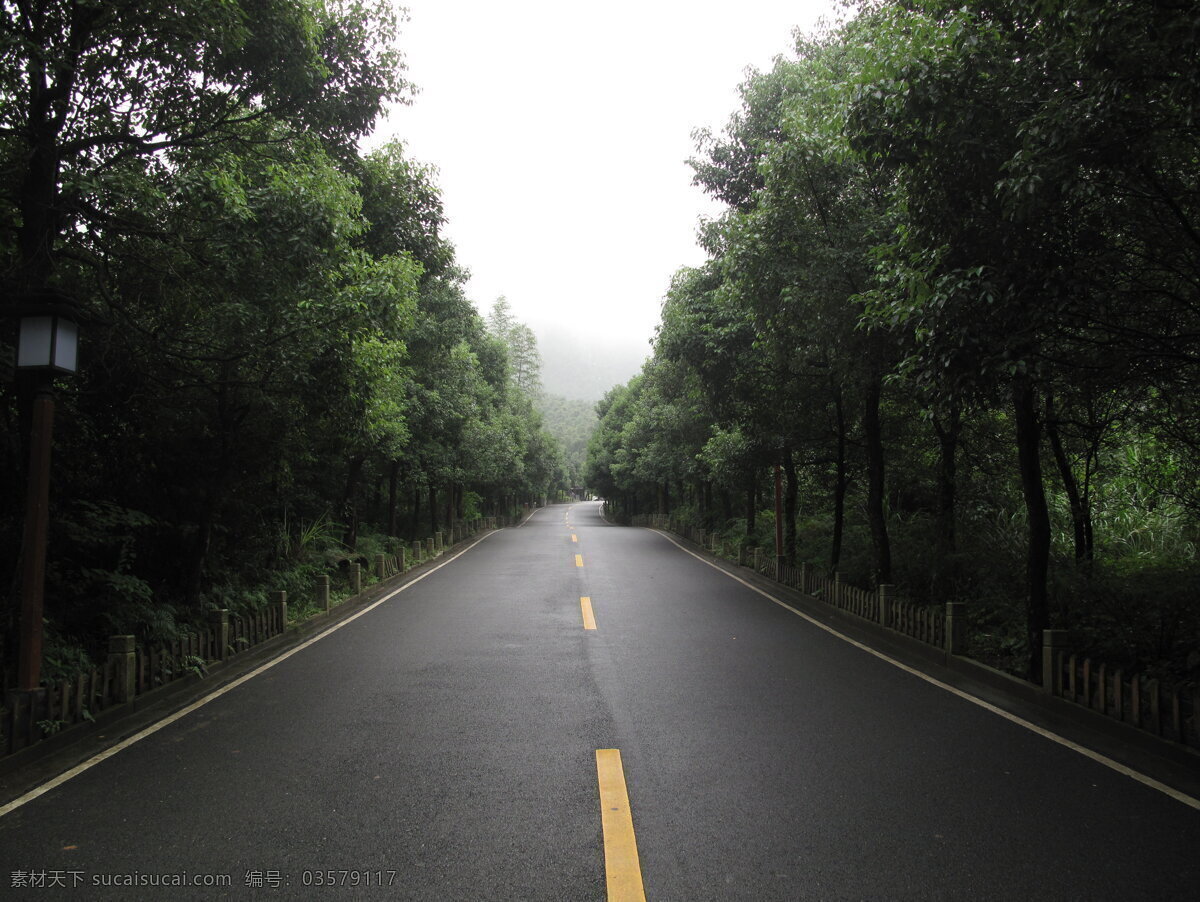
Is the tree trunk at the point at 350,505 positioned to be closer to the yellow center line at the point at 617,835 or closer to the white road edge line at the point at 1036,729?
the white road edge line at the point at 1036,729

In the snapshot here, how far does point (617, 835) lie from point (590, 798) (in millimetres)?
470

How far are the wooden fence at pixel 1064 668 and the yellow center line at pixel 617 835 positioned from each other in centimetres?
399

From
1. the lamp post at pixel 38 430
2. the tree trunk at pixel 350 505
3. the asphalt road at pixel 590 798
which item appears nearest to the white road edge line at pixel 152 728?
the asphalt road at pixel 590 798

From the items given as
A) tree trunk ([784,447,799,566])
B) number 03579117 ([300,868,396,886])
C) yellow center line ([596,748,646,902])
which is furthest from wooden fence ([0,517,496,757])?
tree trunk ([784,447,799,566])

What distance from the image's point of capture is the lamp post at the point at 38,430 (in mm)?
5082

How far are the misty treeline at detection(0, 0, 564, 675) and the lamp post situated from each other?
16 centimetres

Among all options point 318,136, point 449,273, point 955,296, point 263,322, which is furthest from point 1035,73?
point 449,273

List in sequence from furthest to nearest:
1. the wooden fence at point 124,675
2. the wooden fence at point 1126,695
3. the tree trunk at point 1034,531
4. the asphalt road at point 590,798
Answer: the tree trunk at point 1034,531
the wooden fence at point 1126,695
the wooden fence at point 124,675
the asphalt road at point 590,798

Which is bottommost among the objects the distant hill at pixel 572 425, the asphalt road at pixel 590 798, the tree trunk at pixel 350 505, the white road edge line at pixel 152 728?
the white road edge line at pixel 152 728

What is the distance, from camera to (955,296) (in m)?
5.05

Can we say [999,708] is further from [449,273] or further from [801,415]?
[449,273]

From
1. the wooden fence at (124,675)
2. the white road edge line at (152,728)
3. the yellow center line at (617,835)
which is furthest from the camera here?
the wooden fence at (124,675)

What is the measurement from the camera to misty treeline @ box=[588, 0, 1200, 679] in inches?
179

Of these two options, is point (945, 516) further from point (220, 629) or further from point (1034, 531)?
point (220, 629)
